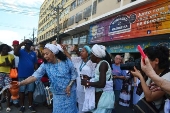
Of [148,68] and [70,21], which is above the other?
[70,21]

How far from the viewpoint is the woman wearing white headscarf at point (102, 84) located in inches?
112

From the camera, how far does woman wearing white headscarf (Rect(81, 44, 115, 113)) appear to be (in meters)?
2.86

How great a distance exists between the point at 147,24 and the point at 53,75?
30.2 feet

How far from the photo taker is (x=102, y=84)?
2.82 meters

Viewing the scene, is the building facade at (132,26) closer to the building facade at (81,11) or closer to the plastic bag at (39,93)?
the building facade at (81,11)

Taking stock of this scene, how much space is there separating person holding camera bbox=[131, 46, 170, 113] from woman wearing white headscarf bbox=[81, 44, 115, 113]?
2.73 feet

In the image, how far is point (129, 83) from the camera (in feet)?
17.7

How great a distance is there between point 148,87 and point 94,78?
1174 mm

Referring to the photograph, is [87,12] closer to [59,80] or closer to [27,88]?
[27,88]

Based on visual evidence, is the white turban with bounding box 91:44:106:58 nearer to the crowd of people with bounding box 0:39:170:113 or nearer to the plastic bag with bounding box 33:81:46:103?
the crowd of people with bounding box 0:39:170:113

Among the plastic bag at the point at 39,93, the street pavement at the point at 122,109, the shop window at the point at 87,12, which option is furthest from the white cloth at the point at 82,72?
the shop window at the point at 87,12

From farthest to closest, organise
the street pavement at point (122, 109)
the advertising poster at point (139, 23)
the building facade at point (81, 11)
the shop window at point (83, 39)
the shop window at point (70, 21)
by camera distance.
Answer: the shop window at point (70, 21), the shop window at point (83, 39), the building facade at point (81, 11), the advertising poster at point (139, 23), the street pavement at point (122, 109)

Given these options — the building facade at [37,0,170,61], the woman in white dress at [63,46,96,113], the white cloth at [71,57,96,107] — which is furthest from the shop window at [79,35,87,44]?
the white cloth at [71,57,96,107]

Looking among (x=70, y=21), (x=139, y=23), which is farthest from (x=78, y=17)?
(x=139, y=23)
